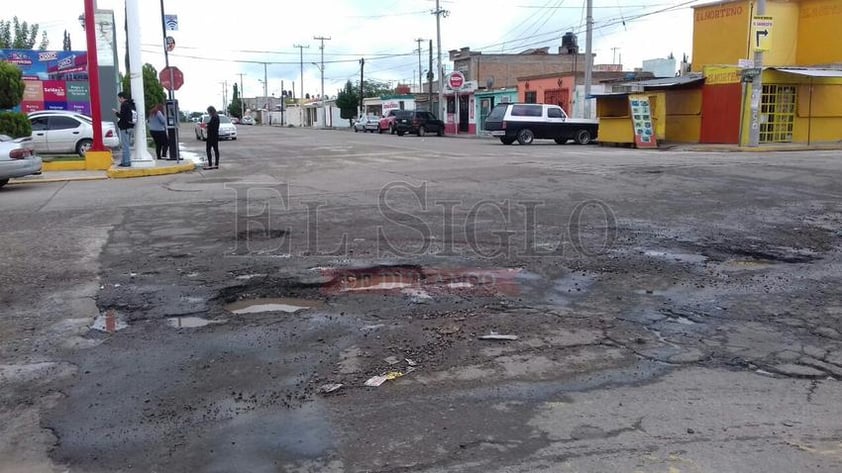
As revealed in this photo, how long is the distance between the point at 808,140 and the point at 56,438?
3135 cm

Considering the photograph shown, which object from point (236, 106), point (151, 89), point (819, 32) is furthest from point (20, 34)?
point (236, 106)

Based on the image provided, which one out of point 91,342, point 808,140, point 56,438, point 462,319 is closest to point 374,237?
point 462,319

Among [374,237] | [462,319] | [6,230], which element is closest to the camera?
[462,319]

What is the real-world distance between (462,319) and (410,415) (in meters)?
1.81

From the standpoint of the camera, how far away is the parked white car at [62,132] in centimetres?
2316

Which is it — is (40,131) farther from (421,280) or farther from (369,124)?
(369,124)

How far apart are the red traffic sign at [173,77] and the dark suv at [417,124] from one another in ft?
89.4

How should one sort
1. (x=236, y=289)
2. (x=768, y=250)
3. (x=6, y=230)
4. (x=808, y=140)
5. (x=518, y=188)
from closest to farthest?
(x=236, y=289)
(x=768, y=250)
(x=6, y=230)
(x=518, y=188)
(x=808, y=140)

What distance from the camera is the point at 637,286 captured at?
6.88 metres

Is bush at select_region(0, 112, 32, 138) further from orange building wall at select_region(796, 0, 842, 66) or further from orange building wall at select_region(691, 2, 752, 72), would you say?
orange building wall at select_region(796, 0, 842, 66)

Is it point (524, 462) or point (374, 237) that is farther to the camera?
point (374, 237)

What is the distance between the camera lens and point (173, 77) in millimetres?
21812

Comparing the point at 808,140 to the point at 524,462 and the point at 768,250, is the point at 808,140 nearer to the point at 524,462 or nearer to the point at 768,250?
the point at 768,250

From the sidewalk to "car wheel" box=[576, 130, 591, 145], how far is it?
762 inches
